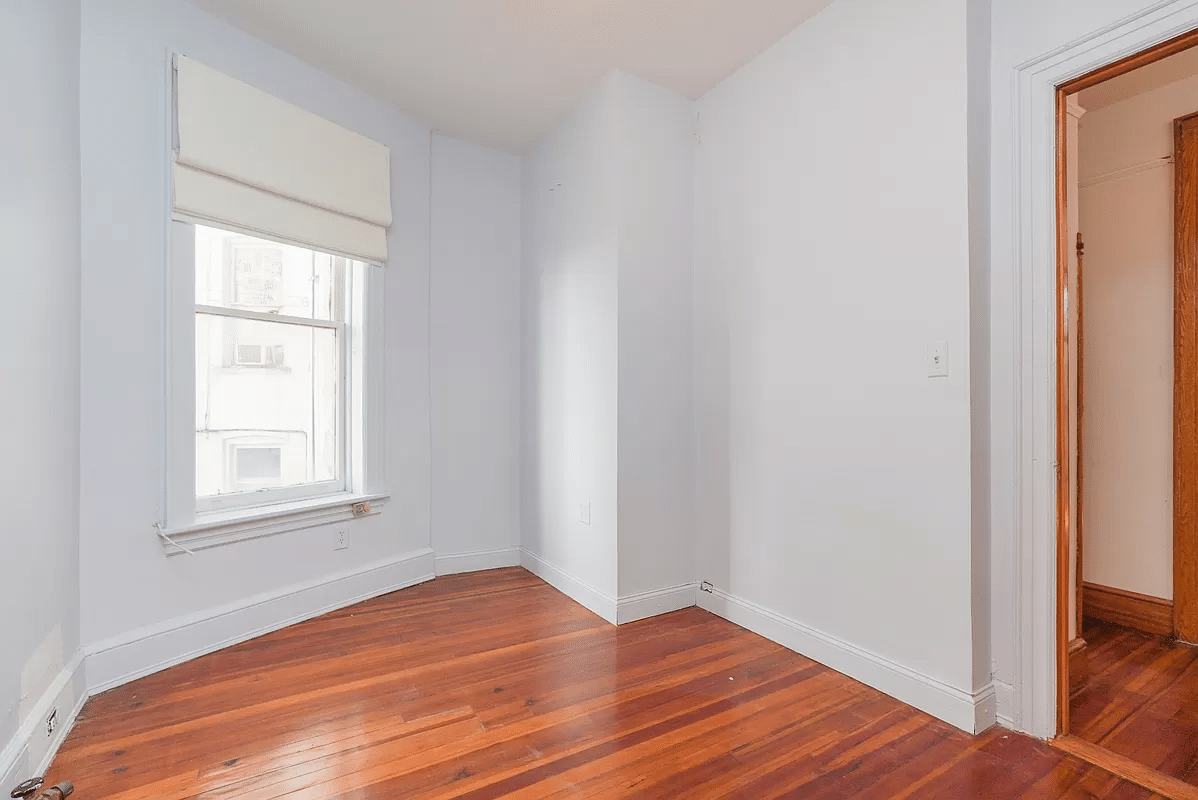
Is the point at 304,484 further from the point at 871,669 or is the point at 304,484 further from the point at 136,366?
the point at 871,669

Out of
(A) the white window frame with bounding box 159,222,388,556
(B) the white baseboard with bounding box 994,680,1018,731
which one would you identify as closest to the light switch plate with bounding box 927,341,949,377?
(B) the white baseboard with bounding box 994,680,1018,731

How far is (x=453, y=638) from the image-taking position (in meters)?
2.77

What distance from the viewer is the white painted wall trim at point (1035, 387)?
6.27 ft

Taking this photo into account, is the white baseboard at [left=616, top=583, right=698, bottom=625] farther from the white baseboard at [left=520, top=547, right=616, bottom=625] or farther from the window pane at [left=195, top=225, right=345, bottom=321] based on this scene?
the window pane at [left=195, top=225, right=345, bottom=321]

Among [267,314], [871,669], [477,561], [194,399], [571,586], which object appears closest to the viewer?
[871,669]

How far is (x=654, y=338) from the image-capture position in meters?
3.07

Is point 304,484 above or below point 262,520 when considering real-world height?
above

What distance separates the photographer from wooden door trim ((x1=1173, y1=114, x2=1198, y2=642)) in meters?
2.65

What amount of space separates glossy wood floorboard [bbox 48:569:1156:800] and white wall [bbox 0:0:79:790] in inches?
13.0

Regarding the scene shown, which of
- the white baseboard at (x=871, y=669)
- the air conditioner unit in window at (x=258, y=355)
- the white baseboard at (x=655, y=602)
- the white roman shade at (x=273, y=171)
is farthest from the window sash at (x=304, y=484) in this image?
the white baseboard at (x=871, y=669)

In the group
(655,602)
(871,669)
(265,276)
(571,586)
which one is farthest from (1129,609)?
(265,276)

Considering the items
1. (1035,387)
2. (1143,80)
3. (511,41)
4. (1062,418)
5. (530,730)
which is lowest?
(530,730)

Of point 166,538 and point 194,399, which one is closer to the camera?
point 166,538

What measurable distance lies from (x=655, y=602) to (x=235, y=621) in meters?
2.01
